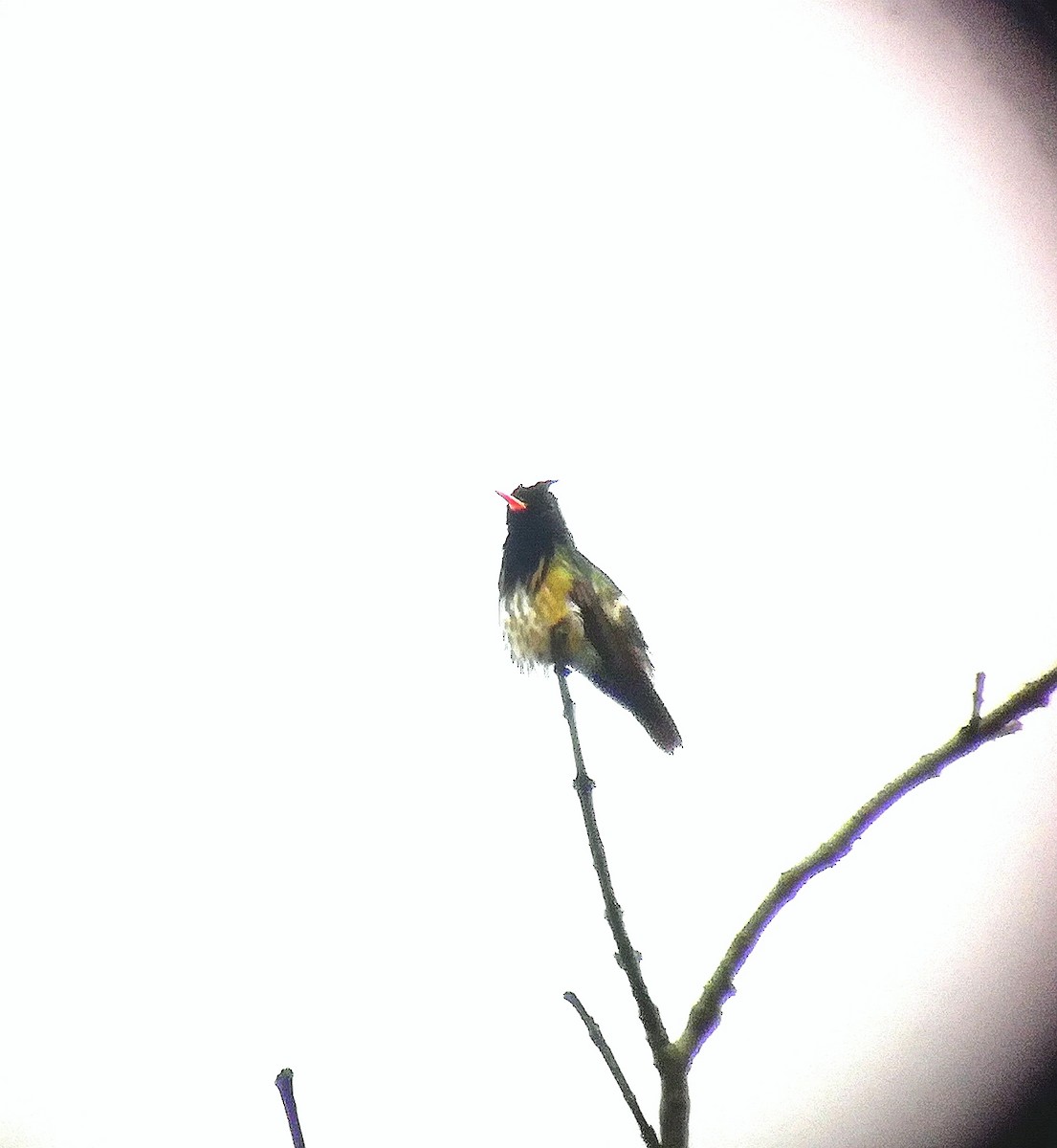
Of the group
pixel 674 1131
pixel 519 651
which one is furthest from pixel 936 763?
pixel 519 651

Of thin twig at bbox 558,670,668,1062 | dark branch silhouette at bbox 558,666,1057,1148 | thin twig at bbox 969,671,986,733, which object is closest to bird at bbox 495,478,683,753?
thin twig at bbox 558,670,668,1062

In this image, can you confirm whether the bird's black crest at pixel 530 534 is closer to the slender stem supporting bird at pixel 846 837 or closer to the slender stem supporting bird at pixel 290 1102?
the slender stem supporting bird at pixel 846 837

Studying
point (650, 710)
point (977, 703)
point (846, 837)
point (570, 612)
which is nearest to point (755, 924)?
point (846, 837)

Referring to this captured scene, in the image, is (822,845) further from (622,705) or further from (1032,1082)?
Result: (1032,1082)

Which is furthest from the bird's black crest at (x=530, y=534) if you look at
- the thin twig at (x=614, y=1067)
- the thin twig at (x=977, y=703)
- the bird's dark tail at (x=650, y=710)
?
the thin twig at (x=977, y=703)

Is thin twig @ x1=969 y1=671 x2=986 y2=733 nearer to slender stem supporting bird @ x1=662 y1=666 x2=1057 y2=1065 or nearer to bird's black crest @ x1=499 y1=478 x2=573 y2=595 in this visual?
slender stem supporting bird @ x1=662 y1=666 x2=1057 y2=1065

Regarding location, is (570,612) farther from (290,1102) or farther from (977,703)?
(290,1102)
